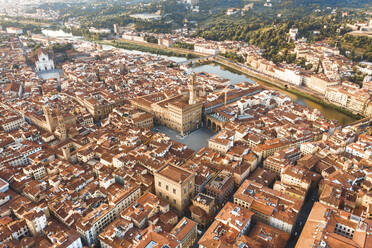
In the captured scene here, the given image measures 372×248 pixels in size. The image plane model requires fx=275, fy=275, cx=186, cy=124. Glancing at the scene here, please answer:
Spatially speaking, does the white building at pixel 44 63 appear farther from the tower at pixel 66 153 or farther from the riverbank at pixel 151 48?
the tower at pixel 66 153

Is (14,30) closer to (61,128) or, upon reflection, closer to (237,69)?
(237,69)

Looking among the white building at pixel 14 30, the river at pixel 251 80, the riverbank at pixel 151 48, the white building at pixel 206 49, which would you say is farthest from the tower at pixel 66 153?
the white building at pixel 14 30

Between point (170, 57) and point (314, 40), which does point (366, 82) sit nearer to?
point (314, 40)

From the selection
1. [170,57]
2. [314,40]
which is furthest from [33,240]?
[314,40]

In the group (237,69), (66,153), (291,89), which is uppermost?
(66,153)

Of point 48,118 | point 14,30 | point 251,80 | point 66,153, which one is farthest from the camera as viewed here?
point 14,30

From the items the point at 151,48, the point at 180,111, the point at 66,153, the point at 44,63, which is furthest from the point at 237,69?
the point at 66,153
